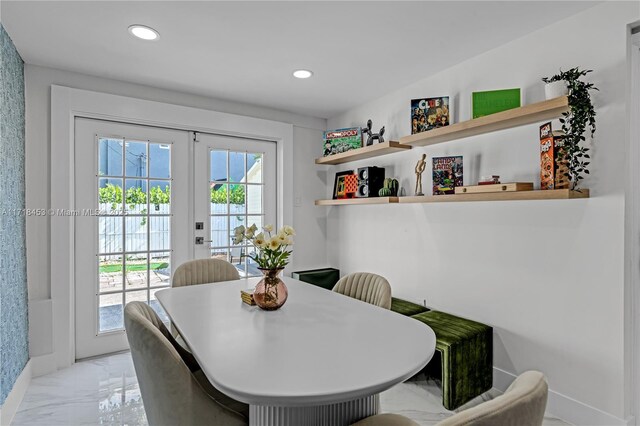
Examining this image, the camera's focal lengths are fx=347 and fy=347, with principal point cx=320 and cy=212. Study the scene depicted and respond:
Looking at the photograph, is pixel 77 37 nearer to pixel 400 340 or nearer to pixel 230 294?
pixel 230 294

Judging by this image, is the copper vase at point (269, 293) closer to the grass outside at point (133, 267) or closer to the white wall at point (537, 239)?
the white wall at point (537, 239)

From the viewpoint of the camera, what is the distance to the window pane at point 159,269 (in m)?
3.23

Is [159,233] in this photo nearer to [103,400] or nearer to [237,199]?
[237,199]

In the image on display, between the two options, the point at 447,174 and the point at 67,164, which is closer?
the point at 447,174

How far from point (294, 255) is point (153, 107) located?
2.06 m

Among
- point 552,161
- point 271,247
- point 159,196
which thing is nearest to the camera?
point 271,247

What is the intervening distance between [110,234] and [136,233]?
0.20 m

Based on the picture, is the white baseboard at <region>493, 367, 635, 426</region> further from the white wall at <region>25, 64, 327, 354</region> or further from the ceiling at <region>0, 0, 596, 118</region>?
the white wall at <region>25, 64, 327, 354</region>

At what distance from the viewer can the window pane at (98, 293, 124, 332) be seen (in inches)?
119

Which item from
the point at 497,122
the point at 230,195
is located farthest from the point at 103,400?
the point at 497,122

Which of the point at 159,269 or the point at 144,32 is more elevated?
the point at 144,32

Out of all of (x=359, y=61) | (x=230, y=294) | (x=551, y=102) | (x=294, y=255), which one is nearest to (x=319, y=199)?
(x=294, y=255)

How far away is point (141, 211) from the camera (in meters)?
3.16

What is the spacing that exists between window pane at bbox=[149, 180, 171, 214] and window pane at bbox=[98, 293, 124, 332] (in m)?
0.82
